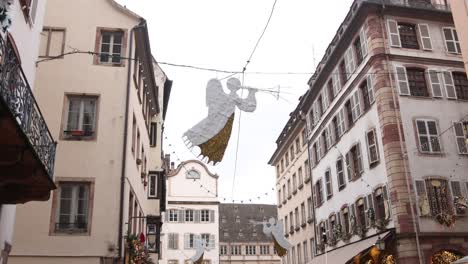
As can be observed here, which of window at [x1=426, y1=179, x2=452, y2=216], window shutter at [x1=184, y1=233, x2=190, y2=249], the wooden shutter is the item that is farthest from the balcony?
window shutter at [x1=184, y1=233, x2=190, y2=249]

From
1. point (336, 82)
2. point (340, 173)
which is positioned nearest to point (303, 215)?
point (340, 173)

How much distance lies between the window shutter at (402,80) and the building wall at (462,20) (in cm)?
639

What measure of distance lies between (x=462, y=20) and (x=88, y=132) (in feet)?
44.0

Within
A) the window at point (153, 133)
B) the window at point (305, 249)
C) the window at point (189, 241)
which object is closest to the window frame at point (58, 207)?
the window at point (153, 133)

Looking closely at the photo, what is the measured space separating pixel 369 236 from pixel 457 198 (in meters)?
4.40

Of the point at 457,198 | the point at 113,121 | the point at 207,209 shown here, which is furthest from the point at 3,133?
the point at 207,209

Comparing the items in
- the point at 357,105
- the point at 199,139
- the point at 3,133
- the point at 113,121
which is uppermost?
the point at 357,105

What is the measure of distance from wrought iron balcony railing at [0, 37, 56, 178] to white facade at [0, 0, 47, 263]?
1.95 meters

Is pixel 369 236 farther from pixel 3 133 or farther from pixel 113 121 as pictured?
pixel 3 133

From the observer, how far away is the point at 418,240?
74.9 ft

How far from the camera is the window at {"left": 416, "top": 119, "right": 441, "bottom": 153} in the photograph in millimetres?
24719

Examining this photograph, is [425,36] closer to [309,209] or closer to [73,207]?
[309,209]

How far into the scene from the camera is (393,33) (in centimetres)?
2680

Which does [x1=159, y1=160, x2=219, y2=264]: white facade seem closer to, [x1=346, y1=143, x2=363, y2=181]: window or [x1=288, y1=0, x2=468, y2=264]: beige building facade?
[x1=288, y1=0, x2=468, y2=264]: beige building facade
